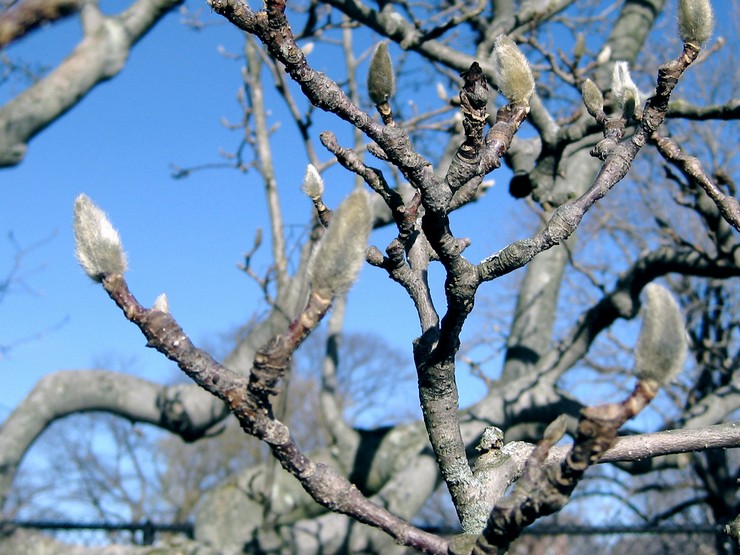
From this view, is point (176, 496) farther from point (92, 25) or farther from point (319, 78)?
point (319, 78)

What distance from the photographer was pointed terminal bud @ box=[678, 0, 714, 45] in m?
1.33

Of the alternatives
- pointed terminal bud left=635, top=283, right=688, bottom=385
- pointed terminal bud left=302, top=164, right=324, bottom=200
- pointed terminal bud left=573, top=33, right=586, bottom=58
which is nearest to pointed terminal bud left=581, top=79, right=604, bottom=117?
Answer: pointed terminal bud left=302, top=164, right=324, bottom=200

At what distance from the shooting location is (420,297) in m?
1.44

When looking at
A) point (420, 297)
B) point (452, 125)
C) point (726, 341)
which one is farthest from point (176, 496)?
point (420, 297)

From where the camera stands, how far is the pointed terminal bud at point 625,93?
5.10 ft

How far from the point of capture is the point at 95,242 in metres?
1.09

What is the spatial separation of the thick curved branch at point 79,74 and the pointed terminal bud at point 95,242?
2426 millimetres

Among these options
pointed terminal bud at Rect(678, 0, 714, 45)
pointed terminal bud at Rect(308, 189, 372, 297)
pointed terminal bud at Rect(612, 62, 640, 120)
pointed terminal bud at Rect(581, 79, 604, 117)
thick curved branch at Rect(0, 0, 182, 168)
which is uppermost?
thick curved branch at Rect(0, 0, 182, 168)

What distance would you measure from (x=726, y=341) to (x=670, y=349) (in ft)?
22.8

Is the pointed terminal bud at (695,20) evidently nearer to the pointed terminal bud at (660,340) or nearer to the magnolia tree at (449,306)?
the magnolia tree at (449,306)

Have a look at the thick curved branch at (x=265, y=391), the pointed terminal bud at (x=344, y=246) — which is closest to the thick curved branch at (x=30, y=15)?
the pointed terminal bud at (x=344, y=246)

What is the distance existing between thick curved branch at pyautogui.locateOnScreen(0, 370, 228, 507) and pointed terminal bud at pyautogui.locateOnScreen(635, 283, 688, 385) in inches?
140

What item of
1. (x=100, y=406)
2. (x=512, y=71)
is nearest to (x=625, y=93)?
(x=512, y=71)

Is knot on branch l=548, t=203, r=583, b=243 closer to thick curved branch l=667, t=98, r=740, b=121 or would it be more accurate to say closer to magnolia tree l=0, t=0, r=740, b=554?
magnolia tree l=0, t=0, r=740, b=554
